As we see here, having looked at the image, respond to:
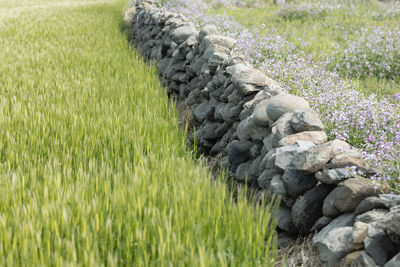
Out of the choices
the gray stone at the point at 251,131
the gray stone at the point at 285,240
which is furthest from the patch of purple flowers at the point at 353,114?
the gray stone at the point at 285,240

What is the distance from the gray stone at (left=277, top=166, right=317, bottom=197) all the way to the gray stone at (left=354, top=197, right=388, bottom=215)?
1.16 ft

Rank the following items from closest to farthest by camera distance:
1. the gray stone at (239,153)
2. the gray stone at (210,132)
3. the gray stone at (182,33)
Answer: the gray stone at (239,153), the gray stone at (210,132), the gray stone at (182,33)

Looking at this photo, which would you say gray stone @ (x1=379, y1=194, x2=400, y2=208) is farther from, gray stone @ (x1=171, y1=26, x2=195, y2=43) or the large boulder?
gray stone @ (x1=171, y1=26, x2=195, y2=43)

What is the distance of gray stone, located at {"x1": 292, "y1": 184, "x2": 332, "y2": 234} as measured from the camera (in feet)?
6.51

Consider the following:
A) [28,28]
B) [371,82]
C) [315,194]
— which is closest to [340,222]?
[315,194]

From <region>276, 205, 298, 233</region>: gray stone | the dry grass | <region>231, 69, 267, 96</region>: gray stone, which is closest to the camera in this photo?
the dry grass

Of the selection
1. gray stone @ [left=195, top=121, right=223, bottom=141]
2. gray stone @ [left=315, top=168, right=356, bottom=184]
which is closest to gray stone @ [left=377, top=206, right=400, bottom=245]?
gray stone @ [left=315, top=168, right=356, bottom=184]

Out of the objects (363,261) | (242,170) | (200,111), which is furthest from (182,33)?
(363,261)

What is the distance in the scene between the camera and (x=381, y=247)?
4.96 ft

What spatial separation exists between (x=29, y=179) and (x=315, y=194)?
165cm

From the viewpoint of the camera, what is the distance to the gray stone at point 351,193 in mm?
1773

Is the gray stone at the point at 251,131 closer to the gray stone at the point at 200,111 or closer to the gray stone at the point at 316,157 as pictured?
the gray stone at the point at 316,157

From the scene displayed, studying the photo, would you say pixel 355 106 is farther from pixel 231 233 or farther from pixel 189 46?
pixel 189 46

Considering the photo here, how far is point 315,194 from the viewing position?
199 centimetres
